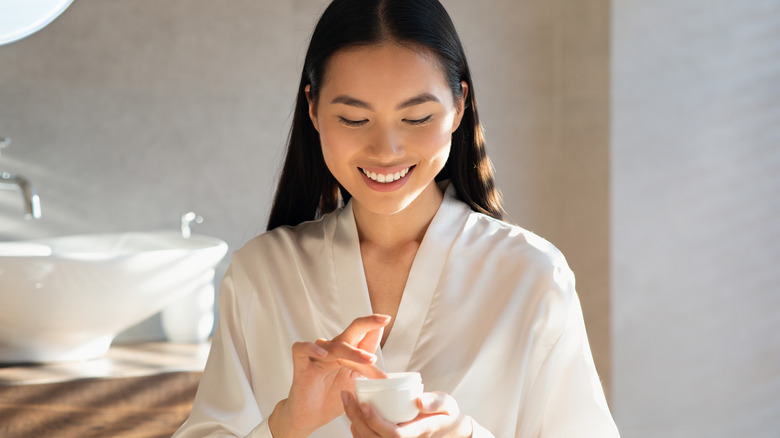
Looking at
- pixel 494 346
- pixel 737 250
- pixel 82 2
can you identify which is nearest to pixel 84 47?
pixel 82 2

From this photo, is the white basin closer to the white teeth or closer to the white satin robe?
the white satin robe

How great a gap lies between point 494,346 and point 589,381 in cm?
16

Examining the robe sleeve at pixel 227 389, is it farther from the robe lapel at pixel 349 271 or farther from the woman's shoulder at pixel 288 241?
the robe lapel at pixel 349 271

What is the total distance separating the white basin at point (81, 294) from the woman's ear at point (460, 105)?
99 cm

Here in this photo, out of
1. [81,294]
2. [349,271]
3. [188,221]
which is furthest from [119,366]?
[349,271]

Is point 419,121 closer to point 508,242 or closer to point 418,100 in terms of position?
point 418,100

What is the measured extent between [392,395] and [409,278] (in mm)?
459

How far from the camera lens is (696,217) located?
2564 mm

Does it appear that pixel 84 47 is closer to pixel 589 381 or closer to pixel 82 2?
pixel 82 2

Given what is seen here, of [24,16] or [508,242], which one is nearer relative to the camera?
[508,242]

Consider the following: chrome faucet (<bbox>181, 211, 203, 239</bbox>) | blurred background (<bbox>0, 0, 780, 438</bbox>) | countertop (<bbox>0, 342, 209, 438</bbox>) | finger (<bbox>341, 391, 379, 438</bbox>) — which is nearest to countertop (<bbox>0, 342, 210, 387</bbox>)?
countertop (<bbox>0, 342, 209, 438</bbox>)

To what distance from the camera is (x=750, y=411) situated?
260 centimetres

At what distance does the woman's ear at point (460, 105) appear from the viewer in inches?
54.5

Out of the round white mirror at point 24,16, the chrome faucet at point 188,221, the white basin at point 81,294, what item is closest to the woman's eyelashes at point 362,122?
the white basin at point 81,294
